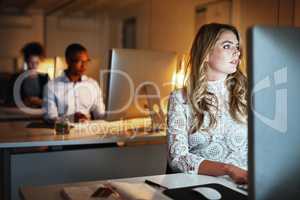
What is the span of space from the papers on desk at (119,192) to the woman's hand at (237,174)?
0.28 metres

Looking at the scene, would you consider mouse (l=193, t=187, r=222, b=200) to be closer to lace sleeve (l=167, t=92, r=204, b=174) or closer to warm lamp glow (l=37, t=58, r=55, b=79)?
lace sleeve (l=167, t=92, r=204, b=174)

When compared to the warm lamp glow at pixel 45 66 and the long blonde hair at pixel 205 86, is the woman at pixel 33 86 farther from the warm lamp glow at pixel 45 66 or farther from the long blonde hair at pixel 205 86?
the long blonde hair at pixel 205 86

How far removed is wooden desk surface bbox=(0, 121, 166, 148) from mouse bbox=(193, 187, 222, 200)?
1.20 metres

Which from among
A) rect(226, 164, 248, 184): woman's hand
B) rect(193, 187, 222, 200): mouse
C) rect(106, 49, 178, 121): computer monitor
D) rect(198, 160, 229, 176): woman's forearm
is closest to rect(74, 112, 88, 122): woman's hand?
rect(106, 49, 178, 121): computer monitor

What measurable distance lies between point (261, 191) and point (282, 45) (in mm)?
348

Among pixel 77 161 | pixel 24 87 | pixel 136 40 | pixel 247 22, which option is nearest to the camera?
pixel 77 161

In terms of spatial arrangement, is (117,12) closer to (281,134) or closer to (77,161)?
(77,161)

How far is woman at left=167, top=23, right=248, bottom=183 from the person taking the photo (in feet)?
5.45

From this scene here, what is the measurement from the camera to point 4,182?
234 centimetres

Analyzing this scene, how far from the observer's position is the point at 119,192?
1.28 metres

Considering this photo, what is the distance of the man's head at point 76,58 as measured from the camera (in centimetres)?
308

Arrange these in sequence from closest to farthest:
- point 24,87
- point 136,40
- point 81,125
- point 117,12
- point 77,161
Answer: point 77,161 < point 81,125 < point 24,87 < point 136,40 < point 117,12

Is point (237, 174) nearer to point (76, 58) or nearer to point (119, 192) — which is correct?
point (119, 192)

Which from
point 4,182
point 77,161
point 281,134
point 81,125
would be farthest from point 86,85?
point 281,134
